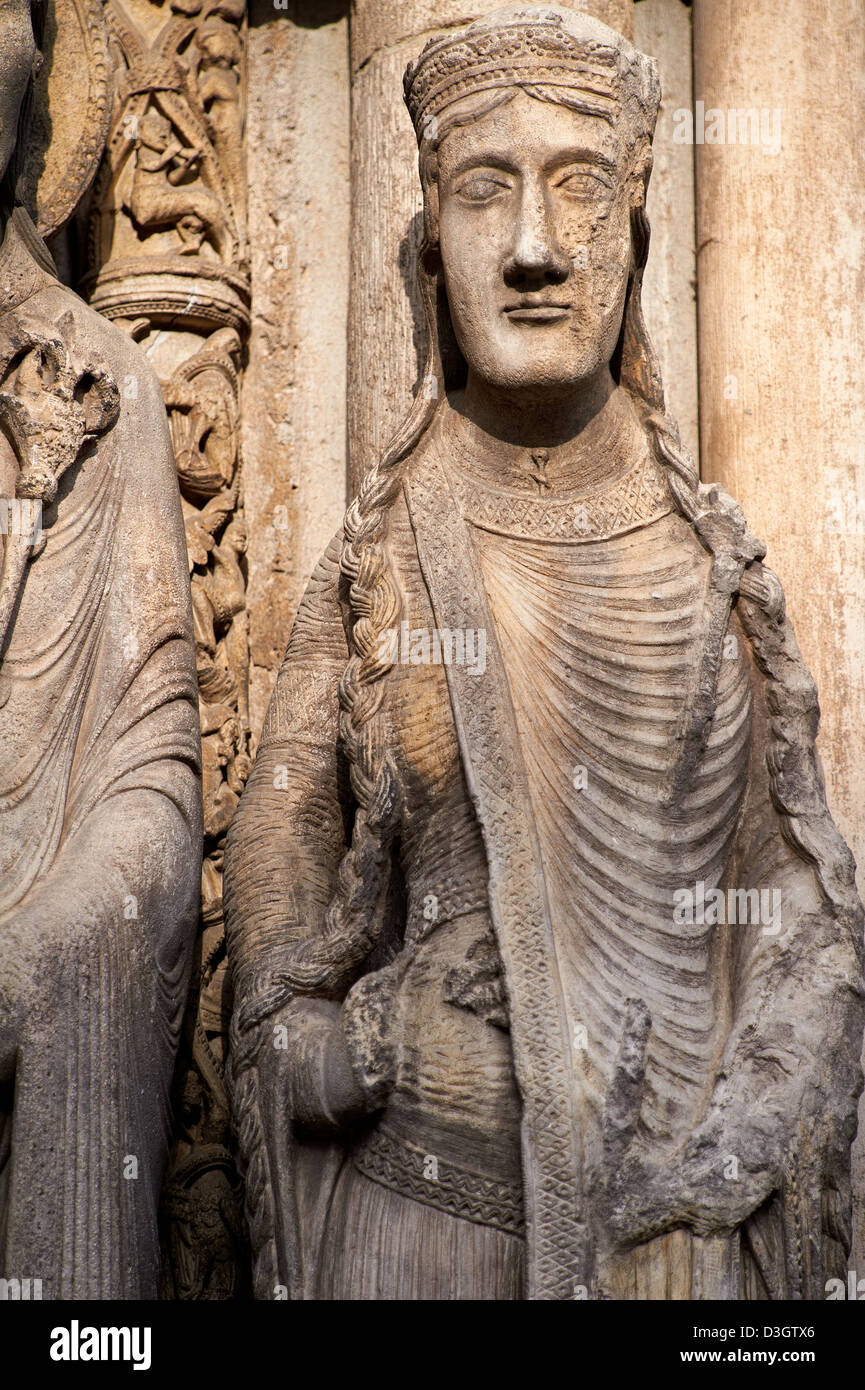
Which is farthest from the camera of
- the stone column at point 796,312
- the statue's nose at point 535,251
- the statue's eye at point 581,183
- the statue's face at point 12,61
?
the stone column at point 796,312

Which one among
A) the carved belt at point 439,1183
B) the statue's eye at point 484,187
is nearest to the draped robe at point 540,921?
the carved belt at point 439,1183

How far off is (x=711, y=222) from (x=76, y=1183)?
291cm

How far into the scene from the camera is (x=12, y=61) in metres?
A: 4.75

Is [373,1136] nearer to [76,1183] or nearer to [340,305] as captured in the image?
[76,1183]

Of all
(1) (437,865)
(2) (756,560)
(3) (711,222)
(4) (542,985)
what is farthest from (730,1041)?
(3) (711,222)

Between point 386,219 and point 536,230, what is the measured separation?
111cm

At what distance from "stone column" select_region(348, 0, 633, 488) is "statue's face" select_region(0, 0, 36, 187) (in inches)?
39.2

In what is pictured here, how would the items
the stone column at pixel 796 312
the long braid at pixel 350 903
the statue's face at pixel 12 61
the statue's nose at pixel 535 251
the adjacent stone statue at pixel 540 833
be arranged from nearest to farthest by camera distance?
the adjacent stone statue at pixel 540 833
the long braid at pixel 350 903
the statue's nose at pixel 535 251
the statue's face at pixel 12 61
the stone column at pixel 796 312

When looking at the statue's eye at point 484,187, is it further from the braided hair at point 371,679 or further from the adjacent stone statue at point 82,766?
the adjacent stone statue at point 82,766

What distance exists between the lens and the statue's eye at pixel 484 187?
4.50 meters

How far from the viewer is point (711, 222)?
560 cm

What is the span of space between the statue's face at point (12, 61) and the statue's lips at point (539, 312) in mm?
1211

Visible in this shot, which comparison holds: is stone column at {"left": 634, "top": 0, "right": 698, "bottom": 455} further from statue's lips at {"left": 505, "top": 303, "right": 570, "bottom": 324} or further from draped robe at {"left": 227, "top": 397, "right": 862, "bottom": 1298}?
statue's lips at {"left": 505, "top": 303, "right": 570, "bottom": 324}

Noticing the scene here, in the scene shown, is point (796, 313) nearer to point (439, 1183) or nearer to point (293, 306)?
point (293, 306)
